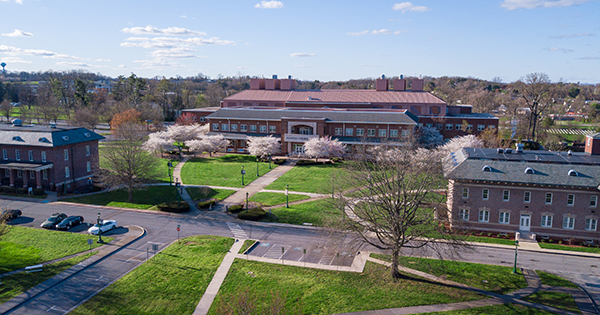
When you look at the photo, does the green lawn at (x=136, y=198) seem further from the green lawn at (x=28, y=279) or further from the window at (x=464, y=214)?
the window at (x=464, y=214)

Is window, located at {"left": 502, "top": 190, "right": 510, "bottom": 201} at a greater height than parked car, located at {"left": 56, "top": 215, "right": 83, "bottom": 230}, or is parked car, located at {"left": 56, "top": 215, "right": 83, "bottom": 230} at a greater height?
window, located at {"left": 502, "top": 190, "right": 510, "bottom": 201}

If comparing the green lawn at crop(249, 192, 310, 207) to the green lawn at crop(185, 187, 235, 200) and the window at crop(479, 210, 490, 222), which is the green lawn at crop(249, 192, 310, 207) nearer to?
the green lawn at crop(185, 187, 235, 200)

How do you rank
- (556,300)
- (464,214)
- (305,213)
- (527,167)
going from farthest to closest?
(305,213) → (464,214) → (527,167) → (556,300)

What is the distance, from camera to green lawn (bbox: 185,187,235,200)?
53.1 metres

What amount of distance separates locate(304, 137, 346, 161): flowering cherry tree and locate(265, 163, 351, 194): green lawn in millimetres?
2948

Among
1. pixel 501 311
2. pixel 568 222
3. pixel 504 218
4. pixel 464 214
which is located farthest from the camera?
pixel 464 214

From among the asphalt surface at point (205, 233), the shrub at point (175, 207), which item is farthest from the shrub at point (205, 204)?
the asphalt surface at point (205, 233)

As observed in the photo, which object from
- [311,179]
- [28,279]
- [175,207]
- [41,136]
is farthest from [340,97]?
[28,279]

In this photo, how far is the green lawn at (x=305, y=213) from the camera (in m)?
44.2

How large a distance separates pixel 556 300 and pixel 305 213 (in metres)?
25.4

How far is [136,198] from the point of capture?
53312 millimetres

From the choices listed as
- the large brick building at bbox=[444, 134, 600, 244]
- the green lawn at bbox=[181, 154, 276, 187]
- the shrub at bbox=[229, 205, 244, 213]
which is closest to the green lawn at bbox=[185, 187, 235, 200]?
the green lawn at bbox=[181, 154, 276, 187]

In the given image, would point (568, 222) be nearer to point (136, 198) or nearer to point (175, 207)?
point (175, 207)

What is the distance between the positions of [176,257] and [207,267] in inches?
152
